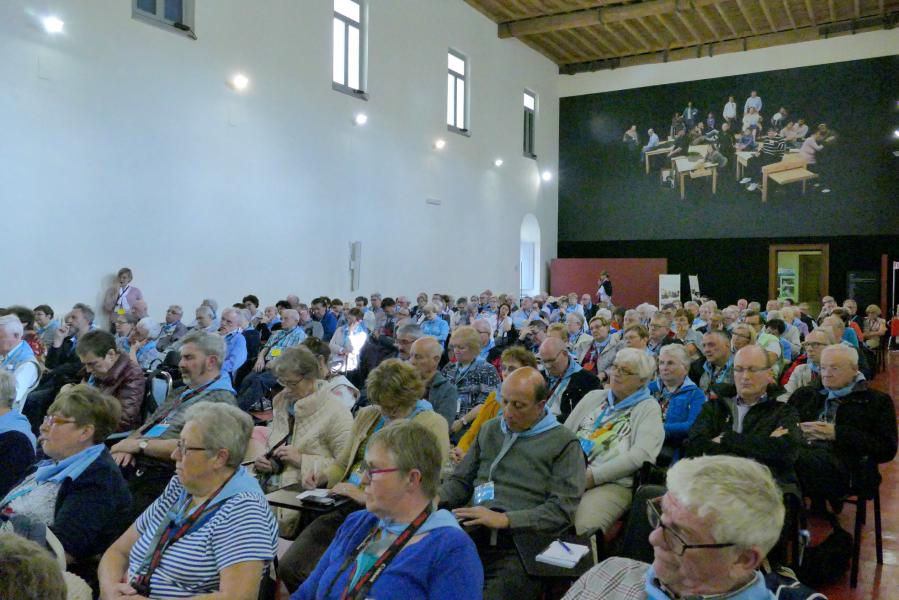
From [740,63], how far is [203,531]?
18.5m

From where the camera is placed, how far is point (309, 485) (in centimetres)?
312

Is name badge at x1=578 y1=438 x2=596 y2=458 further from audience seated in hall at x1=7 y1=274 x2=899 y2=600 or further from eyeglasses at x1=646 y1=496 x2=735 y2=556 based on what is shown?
eyeglasses at x1=646 y1=496 x2=735 y2=556

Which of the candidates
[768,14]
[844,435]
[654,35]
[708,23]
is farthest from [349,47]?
[844,435]

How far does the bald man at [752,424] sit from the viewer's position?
304 centimetres

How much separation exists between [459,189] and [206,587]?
1363cm

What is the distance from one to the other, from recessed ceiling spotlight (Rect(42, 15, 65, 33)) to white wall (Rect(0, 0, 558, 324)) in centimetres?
9

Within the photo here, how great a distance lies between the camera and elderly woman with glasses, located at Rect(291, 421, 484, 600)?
71.3 inches

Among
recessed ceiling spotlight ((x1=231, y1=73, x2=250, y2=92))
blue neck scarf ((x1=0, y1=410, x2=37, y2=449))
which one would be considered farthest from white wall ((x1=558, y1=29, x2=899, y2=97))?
blue neck scarf ((x1=0, y1=410, x2=37, y2=449))

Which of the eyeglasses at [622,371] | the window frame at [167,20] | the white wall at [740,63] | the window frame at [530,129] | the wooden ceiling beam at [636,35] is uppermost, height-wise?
the wooden ceiling beam at [636,35]

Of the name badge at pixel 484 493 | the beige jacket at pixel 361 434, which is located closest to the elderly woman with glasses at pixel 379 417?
the beige jacket at pixel 361 434

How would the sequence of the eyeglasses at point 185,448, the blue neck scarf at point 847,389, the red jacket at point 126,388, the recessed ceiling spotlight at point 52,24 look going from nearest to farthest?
the eyeglasses at point 185,448 < the blue neck scarf at point 847,389 < the red jacket at point 126,388 < the recessed ceiling spotlight at point 52,24

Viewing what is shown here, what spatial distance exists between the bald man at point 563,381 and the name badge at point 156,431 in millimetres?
2220

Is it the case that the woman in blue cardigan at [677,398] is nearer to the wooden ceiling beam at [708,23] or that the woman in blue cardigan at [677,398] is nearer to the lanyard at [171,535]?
the lanyard at [171,535]

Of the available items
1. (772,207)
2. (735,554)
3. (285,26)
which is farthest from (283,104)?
(772,207)
